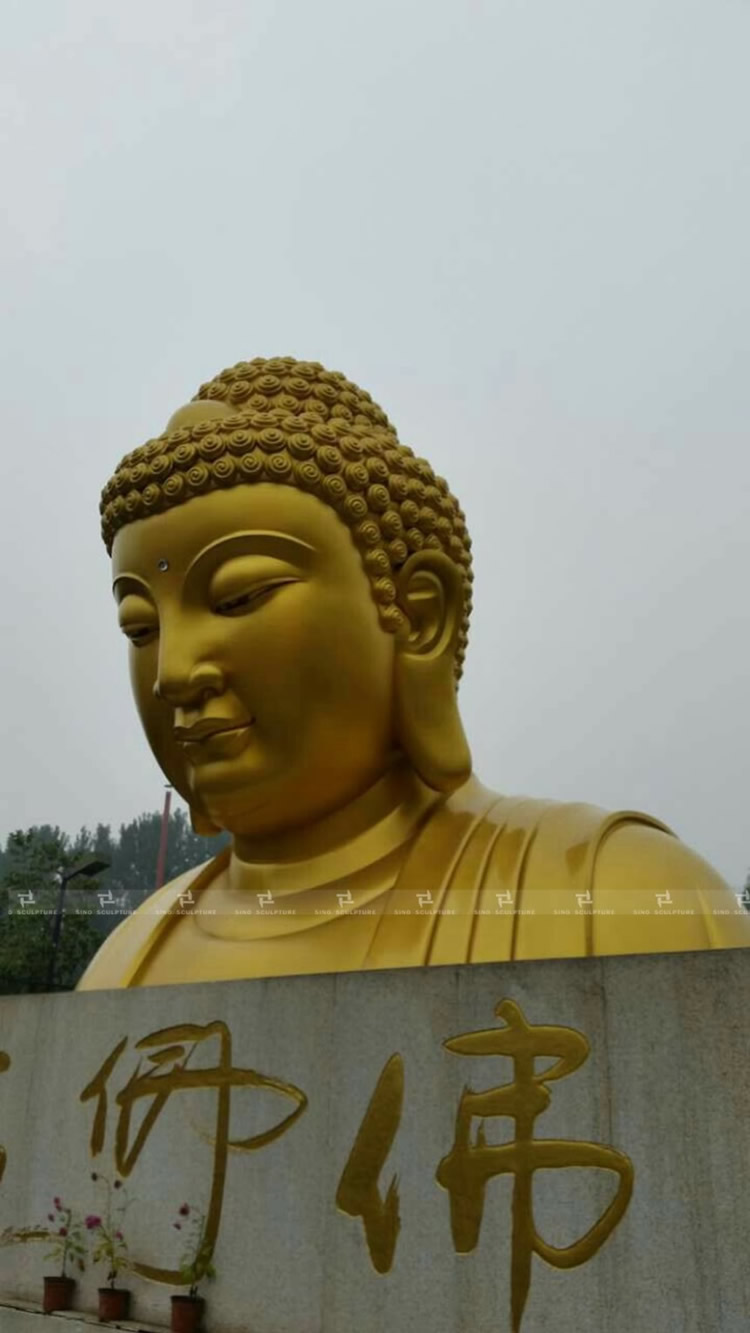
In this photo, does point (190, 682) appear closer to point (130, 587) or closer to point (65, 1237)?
point (130, 587)

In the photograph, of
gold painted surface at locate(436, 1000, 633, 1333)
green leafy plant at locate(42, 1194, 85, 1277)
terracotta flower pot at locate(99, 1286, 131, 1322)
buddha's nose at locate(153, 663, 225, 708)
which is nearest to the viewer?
gold painted surface at locate(436, 1000, 633, 1333)

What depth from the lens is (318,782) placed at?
4602 millimetres

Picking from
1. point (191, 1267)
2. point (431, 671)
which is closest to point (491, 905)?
point (431, 671)

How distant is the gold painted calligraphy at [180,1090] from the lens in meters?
3.69

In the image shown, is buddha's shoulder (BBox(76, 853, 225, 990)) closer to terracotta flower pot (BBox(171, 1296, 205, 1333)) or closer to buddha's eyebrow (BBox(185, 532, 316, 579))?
terracotta flower pot (BBox(171, 1296, 205, 1333))

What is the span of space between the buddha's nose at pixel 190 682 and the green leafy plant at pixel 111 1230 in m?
1.83

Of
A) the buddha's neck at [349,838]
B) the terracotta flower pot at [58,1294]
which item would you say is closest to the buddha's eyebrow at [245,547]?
the buddha's neck at [349,838]

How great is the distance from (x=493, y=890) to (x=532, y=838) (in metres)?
0.29

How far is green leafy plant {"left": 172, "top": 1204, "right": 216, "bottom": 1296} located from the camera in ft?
11.9

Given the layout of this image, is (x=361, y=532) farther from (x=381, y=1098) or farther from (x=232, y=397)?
(x=381, y=1098)

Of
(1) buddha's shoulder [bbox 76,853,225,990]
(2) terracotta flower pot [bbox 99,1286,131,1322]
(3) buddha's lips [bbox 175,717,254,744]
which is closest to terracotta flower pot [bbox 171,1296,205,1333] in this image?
(2) terracotta flower pot [bbox 99,1286,131,1322]

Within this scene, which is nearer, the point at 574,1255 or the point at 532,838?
the point at 574,1255

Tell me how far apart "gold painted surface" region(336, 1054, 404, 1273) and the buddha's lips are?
155 centimetres

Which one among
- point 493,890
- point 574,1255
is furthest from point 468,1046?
point 493,890
